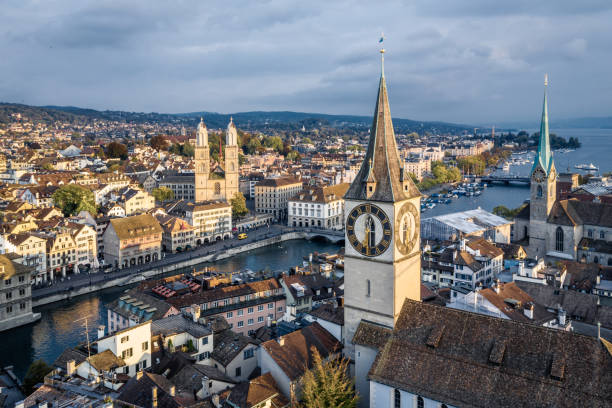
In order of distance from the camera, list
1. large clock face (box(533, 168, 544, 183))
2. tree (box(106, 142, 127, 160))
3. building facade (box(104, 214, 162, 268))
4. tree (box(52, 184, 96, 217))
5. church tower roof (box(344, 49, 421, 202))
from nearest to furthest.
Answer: church tower roof (box(344, 49, 421, 202)) → large clock face (box(533, 168, 544, 183)) → building facade (box(104, 214, 162, 268)) → tree (box(52, 184, 96, 217)) → tree (box(106, 142, 127, 160))

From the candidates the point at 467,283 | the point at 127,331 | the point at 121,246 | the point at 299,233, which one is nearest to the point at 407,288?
the point at 127,331

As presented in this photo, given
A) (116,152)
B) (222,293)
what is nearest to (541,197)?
(222,293)

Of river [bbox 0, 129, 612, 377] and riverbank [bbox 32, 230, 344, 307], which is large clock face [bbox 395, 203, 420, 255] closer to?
river [bbox 0, 129, 612, 377]

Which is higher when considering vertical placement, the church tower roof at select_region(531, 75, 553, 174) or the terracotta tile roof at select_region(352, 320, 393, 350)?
the church tower roof at select_region(531, 75, 553, 174)

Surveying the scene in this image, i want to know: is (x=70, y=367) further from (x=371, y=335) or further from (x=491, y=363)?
(x=491, y=363)

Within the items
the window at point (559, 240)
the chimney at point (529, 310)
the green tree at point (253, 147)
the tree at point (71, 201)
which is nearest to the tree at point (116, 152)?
the green tree at point (253, 147)

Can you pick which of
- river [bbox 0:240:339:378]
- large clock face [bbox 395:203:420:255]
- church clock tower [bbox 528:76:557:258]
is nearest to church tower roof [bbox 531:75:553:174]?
church clock tower [bbox 528:76:557:258]
